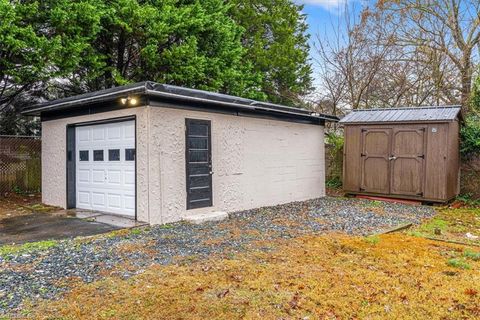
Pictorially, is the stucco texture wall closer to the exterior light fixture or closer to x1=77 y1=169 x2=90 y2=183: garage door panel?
the exterior light fixture

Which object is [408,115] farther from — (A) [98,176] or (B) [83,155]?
(B) [83,155]

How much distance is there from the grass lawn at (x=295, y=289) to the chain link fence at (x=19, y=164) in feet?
25.8

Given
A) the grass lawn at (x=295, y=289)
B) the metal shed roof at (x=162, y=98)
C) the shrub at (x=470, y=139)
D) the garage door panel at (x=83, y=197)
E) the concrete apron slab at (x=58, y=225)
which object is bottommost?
the grass lawn at (x=295, y=289)

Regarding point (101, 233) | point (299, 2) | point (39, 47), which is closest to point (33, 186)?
point (39, 47)

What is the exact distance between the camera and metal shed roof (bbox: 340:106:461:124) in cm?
913

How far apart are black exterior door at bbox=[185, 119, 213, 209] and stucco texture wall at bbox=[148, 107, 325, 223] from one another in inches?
4.2

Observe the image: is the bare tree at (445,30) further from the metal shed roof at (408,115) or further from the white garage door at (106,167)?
the white garage door at (106,167)

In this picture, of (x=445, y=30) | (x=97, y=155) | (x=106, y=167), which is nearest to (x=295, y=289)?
(x=106, y=167)

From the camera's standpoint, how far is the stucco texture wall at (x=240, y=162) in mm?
6648

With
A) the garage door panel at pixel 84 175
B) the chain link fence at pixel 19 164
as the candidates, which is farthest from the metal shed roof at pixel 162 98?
the chain link fence at pixel 19 164

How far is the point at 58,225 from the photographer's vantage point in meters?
6.46

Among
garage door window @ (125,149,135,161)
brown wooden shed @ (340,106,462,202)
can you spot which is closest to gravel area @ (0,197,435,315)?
brown wooden shed @ (340,106,462,202)

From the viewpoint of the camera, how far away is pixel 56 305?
10.3ft

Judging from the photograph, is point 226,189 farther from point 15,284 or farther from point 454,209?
point 454,209
